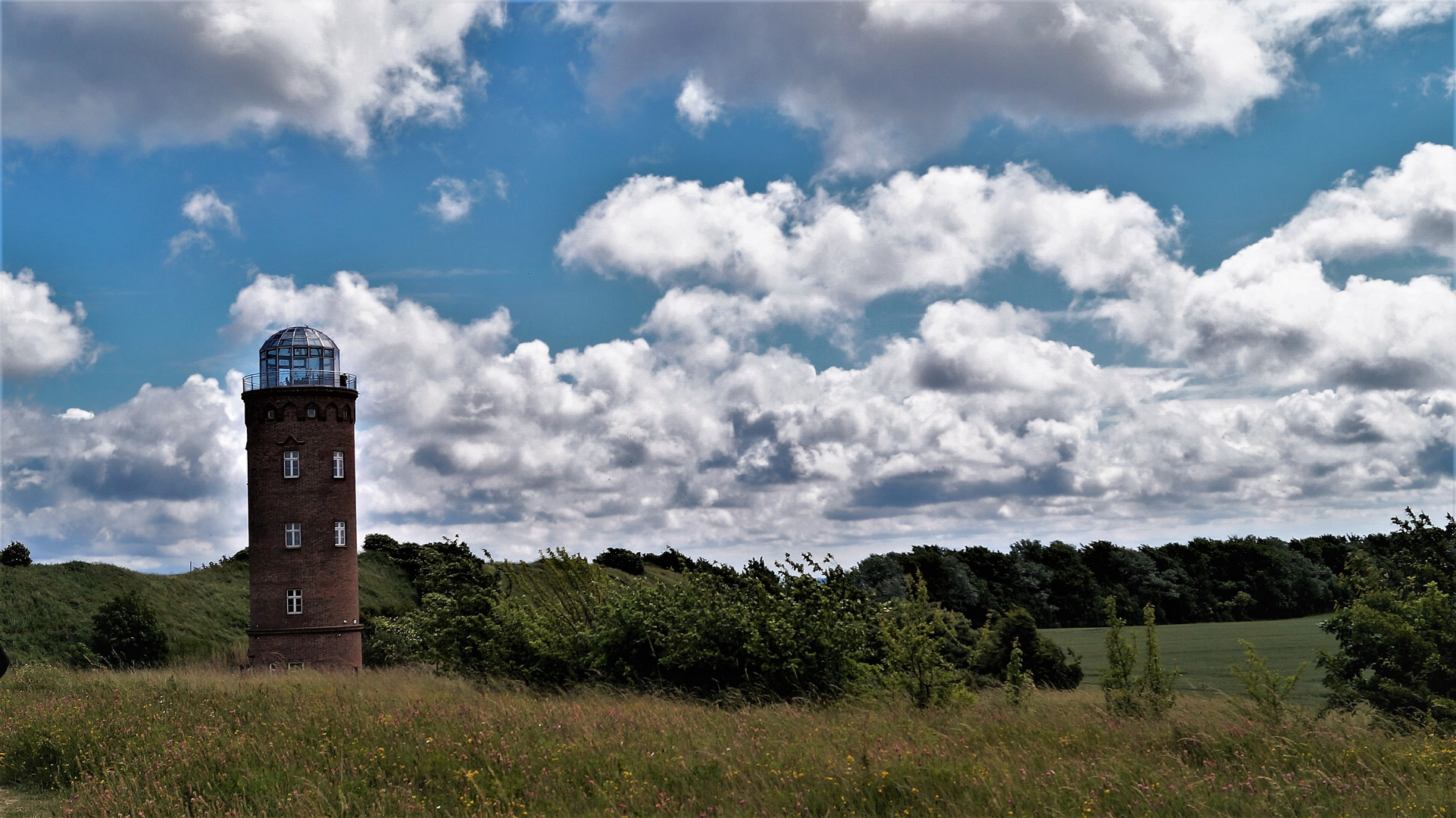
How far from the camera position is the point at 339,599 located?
35.9 metres

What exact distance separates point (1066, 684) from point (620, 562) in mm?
48472

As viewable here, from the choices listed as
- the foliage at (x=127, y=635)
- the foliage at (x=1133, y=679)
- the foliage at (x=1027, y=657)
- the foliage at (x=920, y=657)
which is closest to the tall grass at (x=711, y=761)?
the foliage at (x=1133, y=679)

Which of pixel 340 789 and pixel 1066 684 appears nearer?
pixel 340 789

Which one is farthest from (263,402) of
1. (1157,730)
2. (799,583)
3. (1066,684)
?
(1157,730)

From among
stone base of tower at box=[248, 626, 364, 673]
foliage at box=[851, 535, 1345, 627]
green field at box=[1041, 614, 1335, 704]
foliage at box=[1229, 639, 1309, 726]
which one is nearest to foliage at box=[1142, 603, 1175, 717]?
green field at box=[1041, 614, 1335, 704]

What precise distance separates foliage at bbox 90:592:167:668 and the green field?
39104mm

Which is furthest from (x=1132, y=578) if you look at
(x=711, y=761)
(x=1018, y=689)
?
(x=711, y=761)

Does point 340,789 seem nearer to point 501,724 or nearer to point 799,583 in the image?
point 501,724

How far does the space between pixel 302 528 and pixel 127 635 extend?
14.7m

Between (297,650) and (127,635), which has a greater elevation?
(127,635)

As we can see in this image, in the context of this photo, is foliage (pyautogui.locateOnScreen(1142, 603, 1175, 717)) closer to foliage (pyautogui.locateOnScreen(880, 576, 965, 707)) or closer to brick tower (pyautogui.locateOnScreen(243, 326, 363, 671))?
foliage (pyautogui.locateOnScreen(880, 576, 965, 707))

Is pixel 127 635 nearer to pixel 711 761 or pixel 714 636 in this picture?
pixel 714 636

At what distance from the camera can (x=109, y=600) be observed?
163 feet

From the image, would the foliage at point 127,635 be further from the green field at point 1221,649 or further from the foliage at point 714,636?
the green field at point 1221,649
